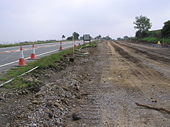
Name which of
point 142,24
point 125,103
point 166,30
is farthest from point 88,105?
point 142,24

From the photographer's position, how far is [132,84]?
25.2ft

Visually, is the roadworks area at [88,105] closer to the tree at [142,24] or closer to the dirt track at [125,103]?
the dirt track at [125,103]

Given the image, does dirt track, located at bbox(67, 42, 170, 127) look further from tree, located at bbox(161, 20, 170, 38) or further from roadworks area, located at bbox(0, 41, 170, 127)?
tree, located at bbox(161, 20, 170, 38)

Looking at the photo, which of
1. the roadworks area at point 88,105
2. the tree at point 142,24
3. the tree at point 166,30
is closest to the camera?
the roadworks area at point 88,105

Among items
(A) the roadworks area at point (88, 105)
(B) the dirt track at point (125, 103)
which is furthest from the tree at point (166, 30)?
(A) the roadworks area at point (88, 105)

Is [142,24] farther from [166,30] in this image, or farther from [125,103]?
[125,103]

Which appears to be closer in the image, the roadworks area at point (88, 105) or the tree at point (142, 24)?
the roadworks area at point (88, 105)

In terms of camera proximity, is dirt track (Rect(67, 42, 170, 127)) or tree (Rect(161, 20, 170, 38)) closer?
dirt track (Rect(67, 42, 170, 127))

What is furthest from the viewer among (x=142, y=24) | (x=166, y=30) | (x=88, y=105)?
(x=142, y=24)

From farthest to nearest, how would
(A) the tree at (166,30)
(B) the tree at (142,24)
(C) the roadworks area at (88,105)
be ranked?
(B) the tree at (142,24) < (A) the tree at (166,30) < (C) the roadworks area at (88,105)

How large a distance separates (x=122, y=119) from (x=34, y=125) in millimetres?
1659

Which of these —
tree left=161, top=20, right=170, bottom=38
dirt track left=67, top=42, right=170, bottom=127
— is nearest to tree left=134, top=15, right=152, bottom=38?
tree left=161, top=20, right=170, bottom=38

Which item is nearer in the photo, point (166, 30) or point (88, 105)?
point (88, 105)

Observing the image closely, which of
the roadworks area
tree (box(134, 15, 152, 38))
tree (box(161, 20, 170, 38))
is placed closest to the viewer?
the roadworks area
